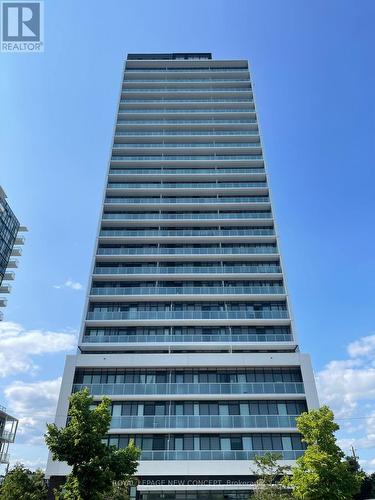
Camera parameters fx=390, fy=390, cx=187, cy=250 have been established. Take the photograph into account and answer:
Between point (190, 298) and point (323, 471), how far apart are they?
78.5ft

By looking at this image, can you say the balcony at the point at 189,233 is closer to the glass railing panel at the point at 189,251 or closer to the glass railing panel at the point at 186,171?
the glass railing panel at the point at 189,251

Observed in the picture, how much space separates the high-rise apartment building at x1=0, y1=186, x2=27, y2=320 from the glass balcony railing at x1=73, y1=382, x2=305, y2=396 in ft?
106

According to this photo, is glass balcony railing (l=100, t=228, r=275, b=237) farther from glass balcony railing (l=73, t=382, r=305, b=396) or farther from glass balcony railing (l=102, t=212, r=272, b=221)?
glass balcony railing (l=73, t=382, r=305, b=396)

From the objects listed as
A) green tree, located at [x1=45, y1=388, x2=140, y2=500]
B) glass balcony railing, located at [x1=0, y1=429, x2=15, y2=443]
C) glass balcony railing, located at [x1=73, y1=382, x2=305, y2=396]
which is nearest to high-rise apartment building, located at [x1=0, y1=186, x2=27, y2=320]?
glass balcony railing, located at [x1=0, y1=429, x2=15, y2=443]

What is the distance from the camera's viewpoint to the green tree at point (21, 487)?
2661cm

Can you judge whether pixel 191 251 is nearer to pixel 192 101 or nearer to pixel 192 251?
pixel 192 251

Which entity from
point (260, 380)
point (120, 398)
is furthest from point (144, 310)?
point (260, 380)

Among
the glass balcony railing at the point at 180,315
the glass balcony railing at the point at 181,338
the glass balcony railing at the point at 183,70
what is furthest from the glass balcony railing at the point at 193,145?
the glass balcony railing at the point at 181,338

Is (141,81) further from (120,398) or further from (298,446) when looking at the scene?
(298,446)

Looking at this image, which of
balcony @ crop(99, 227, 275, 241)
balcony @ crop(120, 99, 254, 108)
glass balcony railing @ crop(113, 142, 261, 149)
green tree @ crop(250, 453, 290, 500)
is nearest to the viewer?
green tree @ crop(250, 453, 290, 500)

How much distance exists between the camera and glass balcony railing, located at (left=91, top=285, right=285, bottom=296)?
42.5m

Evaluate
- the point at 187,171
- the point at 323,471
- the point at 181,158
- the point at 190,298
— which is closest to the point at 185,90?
the point at 181,158

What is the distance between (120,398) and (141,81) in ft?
160

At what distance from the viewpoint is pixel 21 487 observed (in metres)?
27.3
